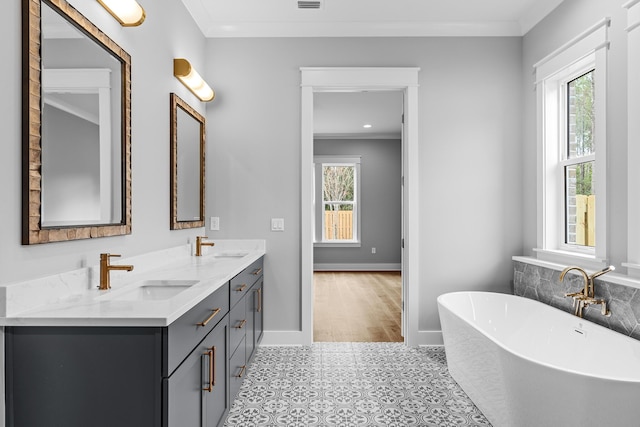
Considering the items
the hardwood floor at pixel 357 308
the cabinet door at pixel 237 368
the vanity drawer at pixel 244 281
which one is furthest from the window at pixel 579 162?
the cabinet door at pixel 237 368

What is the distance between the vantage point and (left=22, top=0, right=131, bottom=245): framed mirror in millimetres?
1395

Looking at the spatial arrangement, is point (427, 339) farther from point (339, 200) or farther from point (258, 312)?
point (339, 200)

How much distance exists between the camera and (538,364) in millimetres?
1711

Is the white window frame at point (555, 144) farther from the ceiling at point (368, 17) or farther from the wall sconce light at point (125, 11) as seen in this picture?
the wall sconce light at point (125, 11)

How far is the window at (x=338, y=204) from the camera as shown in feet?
26.5

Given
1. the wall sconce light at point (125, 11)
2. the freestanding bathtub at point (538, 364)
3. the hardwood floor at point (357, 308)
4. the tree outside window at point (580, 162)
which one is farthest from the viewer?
the hardwood floor at point (357, 308)

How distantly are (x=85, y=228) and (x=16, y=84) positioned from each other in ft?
1.94

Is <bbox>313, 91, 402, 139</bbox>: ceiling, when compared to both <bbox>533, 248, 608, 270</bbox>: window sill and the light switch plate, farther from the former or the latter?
<bbox>533, 248, 608, 270</bbox>: window sill

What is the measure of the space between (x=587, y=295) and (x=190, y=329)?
2256 mm

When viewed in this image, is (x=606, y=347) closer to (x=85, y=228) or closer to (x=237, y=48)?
(x=85, y=228)

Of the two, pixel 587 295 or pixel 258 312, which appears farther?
pixel 258 312

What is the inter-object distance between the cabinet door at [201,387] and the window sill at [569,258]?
2270 millimetres

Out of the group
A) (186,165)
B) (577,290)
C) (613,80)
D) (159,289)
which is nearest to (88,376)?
(159,289)

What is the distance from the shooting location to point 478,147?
3.47m
